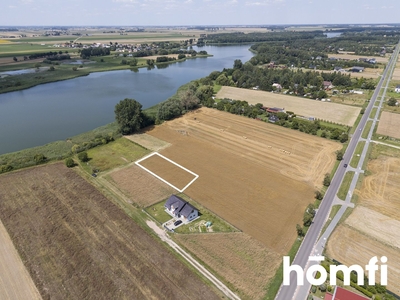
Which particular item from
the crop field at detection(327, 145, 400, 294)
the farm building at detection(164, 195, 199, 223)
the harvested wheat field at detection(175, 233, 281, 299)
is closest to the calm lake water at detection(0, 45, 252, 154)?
the farm building at detection(164, 195, 199, 223)

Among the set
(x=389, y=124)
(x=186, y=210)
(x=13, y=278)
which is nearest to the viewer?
(x=13, y=278)

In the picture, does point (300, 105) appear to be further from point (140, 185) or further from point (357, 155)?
point (140, 185)

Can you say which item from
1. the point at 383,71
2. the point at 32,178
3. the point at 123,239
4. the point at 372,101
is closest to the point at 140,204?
the point at 123,239

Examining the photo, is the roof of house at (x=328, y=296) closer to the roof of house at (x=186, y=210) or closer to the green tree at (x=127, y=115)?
the roof of house at (x=186, y=210)

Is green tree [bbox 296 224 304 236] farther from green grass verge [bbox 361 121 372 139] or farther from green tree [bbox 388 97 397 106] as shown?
green tree [bbox 388 97 397 106]

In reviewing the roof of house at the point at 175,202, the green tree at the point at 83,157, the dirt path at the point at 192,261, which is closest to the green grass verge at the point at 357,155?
the roof of house at the point at 175,202

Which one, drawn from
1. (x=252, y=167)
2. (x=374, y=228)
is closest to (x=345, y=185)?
(x=374, y=228)
